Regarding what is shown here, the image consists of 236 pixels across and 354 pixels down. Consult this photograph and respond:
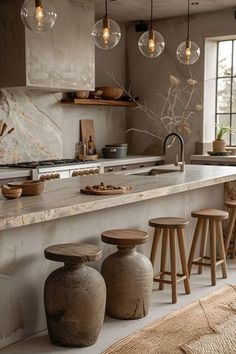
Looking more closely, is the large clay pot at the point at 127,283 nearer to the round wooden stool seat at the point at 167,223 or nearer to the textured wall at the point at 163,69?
the round wooden stool seat at the point at 167,223

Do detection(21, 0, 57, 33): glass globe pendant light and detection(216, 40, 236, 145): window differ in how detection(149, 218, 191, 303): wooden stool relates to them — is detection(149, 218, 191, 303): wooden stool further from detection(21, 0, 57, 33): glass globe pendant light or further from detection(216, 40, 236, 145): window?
detection(216, 40, 236, 145): window

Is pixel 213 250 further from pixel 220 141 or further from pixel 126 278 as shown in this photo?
pixel 220 141

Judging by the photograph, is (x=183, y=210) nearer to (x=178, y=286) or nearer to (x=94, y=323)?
(x=178, y=286)

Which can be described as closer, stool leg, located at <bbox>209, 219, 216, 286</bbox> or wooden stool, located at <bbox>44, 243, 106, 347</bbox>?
wooden stool, located at <bbox>44, 243, 106, 347</bbox>

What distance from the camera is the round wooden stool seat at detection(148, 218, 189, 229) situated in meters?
4.14

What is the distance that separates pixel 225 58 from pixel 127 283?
15.8ft

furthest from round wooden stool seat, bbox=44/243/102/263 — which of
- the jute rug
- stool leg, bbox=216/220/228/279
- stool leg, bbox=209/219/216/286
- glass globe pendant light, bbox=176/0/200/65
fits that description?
glass globe pendant light, bbox=176/0/200/65

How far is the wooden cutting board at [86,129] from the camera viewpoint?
292 inches

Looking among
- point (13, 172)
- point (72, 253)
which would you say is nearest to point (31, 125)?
point (13, 172)

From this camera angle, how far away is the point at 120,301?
3.73 m

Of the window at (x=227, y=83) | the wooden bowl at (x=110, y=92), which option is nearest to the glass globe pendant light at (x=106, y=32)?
the wooden bowl at (x=110, y=92)

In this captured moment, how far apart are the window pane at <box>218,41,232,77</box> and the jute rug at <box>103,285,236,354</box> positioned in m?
4.25

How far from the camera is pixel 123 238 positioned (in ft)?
12.1

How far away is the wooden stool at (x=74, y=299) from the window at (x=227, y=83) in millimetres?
4793
